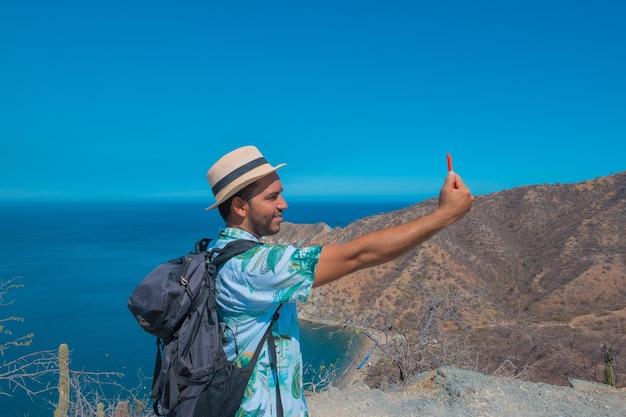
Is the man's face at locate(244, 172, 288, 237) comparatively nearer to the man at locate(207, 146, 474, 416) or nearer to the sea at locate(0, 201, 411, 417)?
the man at locate(207, 146, 474, 416)

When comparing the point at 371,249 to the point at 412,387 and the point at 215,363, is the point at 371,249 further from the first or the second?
the point at 412,387

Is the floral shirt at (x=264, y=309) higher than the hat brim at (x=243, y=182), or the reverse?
the hat brim at (x=243, y=182)

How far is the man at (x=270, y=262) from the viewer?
1619mm

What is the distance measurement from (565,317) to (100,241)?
Result: 103023 millimetres

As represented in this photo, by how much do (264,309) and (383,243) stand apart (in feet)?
1.65

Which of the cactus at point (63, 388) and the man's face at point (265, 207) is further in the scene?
the cactus at point (63, 388)

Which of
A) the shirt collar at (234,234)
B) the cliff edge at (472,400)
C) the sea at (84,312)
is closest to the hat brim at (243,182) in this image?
the shirt collar at (234,234)

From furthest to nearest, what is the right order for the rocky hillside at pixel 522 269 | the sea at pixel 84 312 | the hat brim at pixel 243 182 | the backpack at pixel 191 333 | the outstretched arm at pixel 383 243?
the rocky hillside at pixel 522 269 < the sea at pixel 84 312 < the hat brim at pixel 243 182 < the backpack at pixel 191 333 < the outstretched arm at pixel 383 243

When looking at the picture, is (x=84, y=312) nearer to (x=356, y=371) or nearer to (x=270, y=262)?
(x=356, y=371)

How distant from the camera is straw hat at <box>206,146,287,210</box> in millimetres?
1813

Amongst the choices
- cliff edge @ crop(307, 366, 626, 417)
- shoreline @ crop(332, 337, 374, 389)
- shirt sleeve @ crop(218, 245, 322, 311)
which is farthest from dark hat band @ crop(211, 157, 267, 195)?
shoreline @ crop(332, 337, 374, 389)

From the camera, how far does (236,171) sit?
184cm

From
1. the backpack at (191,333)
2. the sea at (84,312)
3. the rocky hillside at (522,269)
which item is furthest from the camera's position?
the rocky hillside at (522,269)

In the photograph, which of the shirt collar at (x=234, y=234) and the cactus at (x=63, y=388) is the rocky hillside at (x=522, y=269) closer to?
the cactus at (x=63, y=388)
